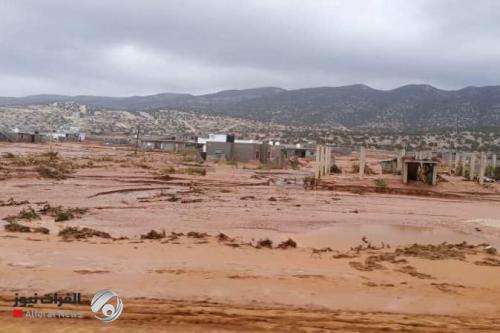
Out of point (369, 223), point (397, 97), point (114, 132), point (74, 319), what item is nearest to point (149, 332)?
point (74, 319)

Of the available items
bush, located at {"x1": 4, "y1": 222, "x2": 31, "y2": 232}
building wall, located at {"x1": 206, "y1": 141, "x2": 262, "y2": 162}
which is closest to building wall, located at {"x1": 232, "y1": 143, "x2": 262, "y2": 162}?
building wall, located at {"x1": 206, "y1": 141, "x2": 262, "y2": 162}

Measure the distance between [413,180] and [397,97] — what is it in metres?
111

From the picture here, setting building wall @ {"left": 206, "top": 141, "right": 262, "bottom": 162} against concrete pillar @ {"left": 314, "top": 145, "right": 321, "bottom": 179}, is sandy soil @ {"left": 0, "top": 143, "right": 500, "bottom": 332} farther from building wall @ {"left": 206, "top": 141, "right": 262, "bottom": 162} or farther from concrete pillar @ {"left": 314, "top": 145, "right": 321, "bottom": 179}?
building wall @ {"left": 206, "top": 141, "right": 262, "bottom": 162}

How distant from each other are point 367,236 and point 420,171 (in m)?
20.8

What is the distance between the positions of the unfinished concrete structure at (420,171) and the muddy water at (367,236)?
16.8m

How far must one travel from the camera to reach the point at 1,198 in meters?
19.2

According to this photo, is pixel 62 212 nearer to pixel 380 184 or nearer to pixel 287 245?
pixel 287 245

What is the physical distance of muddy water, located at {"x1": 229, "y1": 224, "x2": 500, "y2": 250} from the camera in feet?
46.1

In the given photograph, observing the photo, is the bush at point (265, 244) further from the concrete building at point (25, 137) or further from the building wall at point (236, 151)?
the concrete building at point (25, 137)

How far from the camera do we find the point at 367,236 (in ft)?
51.0

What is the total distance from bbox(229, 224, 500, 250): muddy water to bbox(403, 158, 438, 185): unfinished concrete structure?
16817mm

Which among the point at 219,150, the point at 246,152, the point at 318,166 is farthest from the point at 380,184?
the point at 219,150

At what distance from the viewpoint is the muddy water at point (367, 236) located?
1405cm

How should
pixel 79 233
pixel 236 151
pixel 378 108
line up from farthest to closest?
1. pixel 378 108
2. pixel 236 151
3. pixel 79 233
